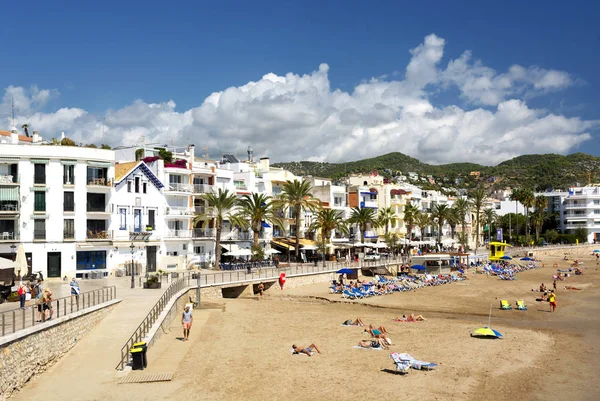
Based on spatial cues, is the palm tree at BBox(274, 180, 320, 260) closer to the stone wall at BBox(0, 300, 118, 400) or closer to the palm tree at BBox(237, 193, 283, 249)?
the palm tree at BBox(237, 193, 283, 249)

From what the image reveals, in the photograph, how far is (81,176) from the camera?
153 feet

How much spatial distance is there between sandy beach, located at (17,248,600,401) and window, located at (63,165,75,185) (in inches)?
655

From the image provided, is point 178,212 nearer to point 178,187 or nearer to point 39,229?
point 178,187

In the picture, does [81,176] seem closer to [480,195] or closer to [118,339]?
[118,339]

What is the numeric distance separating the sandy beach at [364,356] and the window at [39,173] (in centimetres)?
1772

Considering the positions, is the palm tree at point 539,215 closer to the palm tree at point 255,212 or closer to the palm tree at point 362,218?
the palm tree at point 362,218

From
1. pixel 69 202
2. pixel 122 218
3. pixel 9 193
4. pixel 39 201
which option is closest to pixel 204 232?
pixel 122 218

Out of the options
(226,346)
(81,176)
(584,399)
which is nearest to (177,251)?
(81,176)

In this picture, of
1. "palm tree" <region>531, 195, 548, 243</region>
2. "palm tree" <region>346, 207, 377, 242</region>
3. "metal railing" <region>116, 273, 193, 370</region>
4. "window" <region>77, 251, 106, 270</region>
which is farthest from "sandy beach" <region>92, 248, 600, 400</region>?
"palm tree" <region>531, 195, 548, 243</region>

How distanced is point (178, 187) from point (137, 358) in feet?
124

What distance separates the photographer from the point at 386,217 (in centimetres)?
8625

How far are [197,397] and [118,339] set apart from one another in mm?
6845

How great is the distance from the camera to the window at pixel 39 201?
147 ft

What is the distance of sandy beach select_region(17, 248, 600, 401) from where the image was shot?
722 inches
